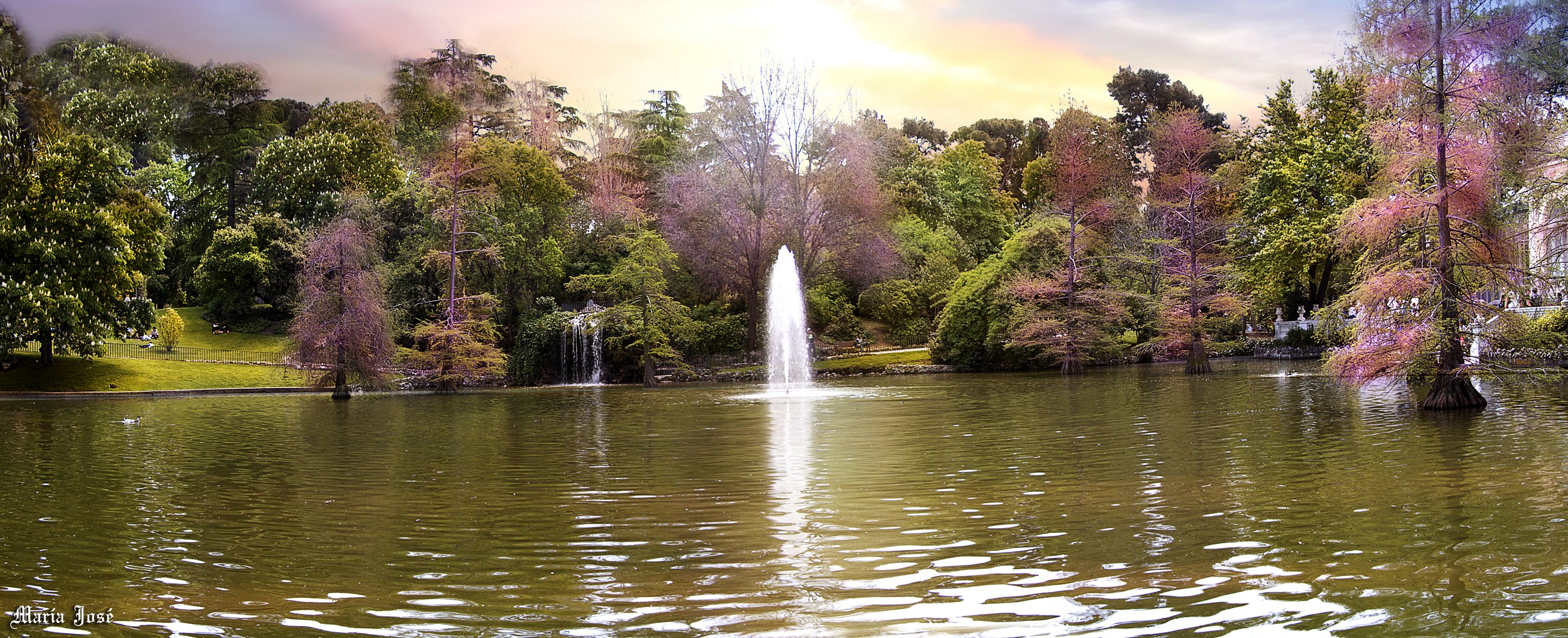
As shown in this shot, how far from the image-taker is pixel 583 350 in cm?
4450

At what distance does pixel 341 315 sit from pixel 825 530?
1101 inches

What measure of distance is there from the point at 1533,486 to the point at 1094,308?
30820 millimetres

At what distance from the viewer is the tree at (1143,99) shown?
7125 centimetres

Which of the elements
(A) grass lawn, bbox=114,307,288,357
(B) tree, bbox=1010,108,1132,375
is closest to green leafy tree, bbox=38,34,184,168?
(A) grass lawn, bbox=114,307,288,357

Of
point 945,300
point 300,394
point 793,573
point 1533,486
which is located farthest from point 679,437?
point 945,300

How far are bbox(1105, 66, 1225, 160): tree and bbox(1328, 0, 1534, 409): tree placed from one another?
5427cm

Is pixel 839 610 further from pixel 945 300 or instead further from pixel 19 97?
pixel 945 300

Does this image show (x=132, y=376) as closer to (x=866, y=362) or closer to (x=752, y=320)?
(x=752, y=320)

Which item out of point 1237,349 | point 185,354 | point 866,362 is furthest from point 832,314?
point 185,354

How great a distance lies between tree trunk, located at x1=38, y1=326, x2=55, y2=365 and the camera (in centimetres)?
3703

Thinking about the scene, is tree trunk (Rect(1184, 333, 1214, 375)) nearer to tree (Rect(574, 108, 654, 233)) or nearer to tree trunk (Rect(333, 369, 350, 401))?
tree (Rect(574, 108, 654, 233))

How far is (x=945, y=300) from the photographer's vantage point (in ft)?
145

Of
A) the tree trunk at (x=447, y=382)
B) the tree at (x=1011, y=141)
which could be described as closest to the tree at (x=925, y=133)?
the tree at (x=1011, y=141)

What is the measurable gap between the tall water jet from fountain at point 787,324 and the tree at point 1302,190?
1867cm
